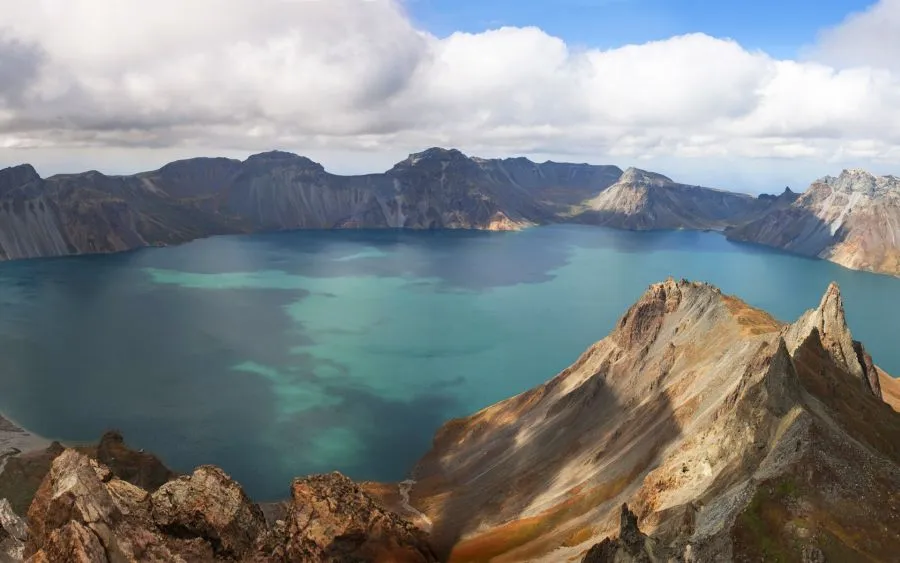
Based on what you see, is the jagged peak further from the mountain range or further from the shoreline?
the shoreline

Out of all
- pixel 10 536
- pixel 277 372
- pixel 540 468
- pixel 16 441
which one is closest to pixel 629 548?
pixel 540 468

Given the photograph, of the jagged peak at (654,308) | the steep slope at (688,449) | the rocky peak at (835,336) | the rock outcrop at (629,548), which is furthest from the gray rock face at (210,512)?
the jagged peak at (654,308)

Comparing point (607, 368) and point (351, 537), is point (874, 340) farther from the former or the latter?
point (351, 537)

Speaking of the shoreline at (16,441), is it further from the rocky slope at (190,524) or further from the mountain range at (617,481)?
the rocky slope at (190,524)

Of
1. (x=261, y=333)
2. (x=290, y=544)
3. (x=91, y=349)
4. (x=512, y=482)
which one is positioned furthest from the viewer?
(x=261, y=333)

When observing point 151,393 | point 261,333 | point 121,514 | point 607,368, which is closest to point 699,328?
point 607,368

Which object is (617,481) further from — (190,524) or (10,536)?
(10,536)
